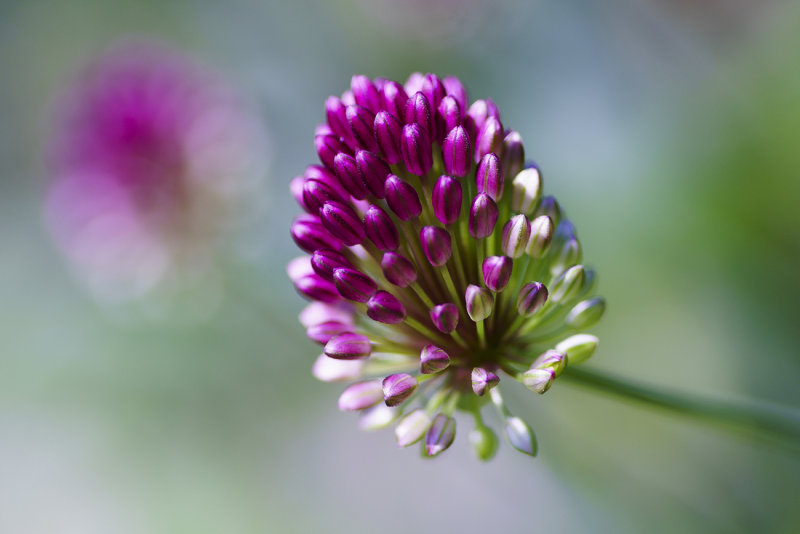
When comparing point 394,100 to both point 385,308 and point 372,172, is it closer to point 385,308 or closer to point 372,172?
point 372,172

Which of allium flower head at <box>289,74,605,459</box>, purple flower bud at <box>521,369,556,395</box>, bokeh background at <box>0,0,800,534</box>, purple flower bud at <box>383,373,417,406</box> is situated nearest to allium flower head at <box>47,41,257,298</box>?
bokeh background at <box>0,0,800,534</box>

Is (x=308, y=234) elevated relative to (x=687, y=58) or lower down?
lower down

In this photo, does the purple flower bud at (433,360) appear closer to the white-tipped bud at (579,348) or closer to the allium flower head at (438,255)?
the allium flower head at (438,255)

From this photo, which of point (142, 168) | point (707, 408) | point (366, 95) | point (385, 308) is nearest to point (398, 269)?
point (385, 308)

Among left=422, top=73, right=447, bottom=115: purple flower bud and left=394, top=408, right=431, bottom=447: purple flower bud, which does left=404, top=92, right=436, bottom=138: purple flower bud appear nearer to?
left=422, top=73, right=447, bottom=115: purple flower bud

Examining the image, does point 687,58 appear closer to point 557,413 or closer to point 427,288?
point 557,413

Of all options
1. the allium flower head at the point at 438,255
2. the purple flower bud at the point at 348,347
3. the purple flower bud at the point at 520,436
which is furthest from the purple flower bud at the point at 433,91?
the purple flower bud at the point at 520,436

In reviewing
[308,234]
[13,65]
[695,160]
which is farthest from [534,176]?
[13,65]
